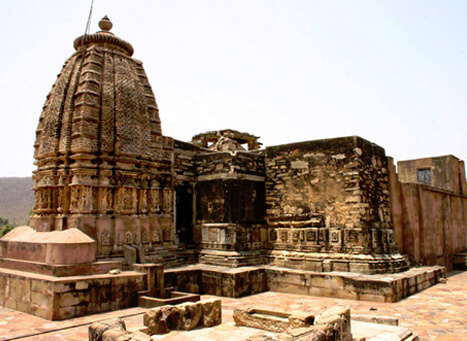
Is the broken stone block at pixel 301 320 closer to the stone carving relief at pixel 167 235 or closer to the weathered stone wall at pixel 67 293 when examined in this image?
the weathered stone wall at pixel 67 293

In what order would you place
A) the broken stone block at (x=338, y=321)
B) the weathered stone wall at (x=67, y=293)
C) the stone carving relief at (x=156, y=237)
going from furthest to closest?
the stone carving relief at (x=156, y=237), the weathered stone wall at (x=67, y=293), the broken stone block at (x=338, y=321)

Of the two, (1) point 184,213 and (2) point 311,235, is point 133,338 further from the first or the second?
(1) point 184,213

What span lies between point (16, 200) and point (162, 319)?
61.8 meters

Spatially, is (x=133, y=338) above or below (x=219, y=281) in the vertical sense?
above

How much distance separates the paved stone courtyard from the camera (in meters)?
5.64

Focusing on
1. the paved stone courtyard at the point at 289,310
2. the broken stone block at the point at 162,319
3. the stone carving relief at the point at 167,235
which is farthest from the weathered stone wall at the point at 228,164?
the broken stone block at the point at 162,319

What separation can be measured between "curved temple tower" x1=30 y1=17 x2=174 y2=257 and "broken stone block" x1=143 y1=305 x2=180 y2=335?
12.8 ft

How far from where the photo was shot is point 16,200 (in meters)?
57.8

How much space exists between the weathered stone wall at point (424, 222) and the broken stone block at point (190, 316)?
7190 millimetres

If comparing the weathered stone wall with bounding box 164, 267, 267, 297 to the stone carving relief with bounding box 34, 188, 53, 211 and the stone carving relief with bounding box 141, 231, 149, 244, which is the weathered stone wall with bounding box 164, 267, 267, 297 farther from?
the stone carving relief with bounding box 34, 188, 53, 211

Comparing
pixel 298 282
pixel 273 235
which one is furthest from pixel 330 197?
pixel 298 282

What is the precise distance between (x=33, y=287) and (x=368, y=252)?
7407 mm

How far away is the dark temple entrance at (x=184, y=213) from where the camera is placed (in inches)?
443

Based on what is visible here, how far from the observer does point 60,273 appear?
6984mm
